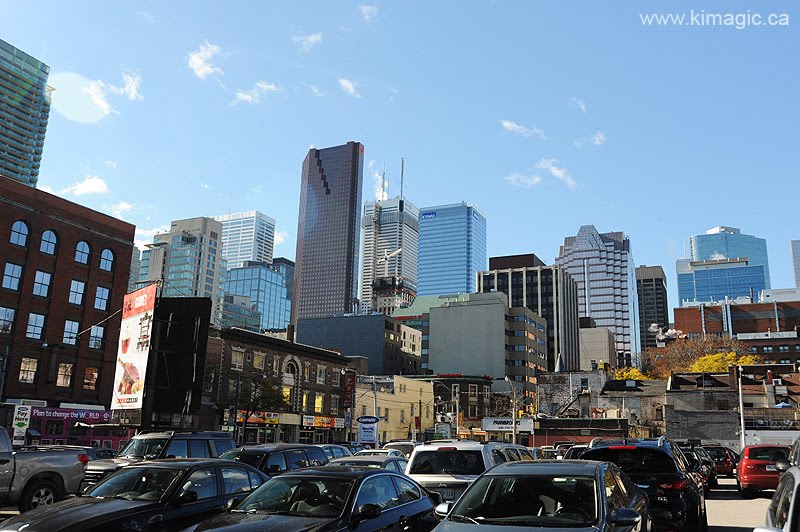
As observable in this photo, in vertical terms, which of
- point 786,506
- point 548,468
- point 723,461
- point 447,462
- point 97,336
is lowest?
point 723,461

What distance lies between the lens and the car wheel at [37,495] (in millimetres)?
15023

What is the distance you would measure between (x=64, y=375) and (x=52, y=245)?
30.8ft

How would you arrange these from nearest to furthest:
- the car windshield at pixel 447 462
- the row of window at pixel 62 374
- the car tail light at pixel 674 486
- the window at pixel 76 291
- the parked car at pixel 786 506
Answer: the parked car at pixel 786 506, the car tail light at pixel 674 486, the car windshield at pixel 447 462, the row of window at pixel 62 374, the window at pixel 76 291

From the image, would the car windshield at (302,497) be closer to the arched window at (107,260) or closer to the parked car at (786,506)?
the parked car at (786,506)

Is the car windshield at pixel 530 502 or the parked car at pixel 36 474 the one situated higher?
the car windshield at pixel 530 502

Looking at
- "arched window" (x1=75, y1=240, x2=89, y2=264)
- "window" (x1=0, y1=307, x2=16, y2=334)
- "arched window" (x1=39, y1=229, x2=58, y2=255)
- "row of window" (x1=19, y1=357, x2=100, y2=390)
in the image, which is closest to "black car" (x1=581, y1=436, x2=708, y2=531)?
"window" (x1=0, y1=307, x2=16, y2=334)

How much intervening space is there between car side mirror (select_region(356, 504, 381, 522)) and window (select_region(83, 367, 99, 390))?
4785cm

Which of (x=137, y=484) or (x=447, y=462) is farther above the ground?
(x=447, y=462)

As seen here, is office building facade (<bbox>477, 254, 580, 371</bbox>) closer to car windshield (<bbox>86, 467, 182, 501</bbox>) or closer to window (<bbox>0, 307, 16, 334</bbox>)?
window (<bbox>0, 307, 16, 334</bbox>)

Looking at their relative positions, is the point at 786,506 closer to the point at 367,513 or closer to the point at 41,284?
the point at 367,513

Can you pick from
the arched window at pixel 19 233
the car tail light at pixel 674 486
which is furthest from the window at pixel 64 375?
the car tail light at pixel 674 486

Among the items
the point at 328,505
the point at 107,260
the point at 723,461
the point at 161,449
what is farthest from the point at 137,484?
the point at 107,260

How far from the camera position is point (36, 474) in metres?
15.4

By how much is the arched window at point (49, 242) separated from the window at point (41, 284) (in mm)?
1633
